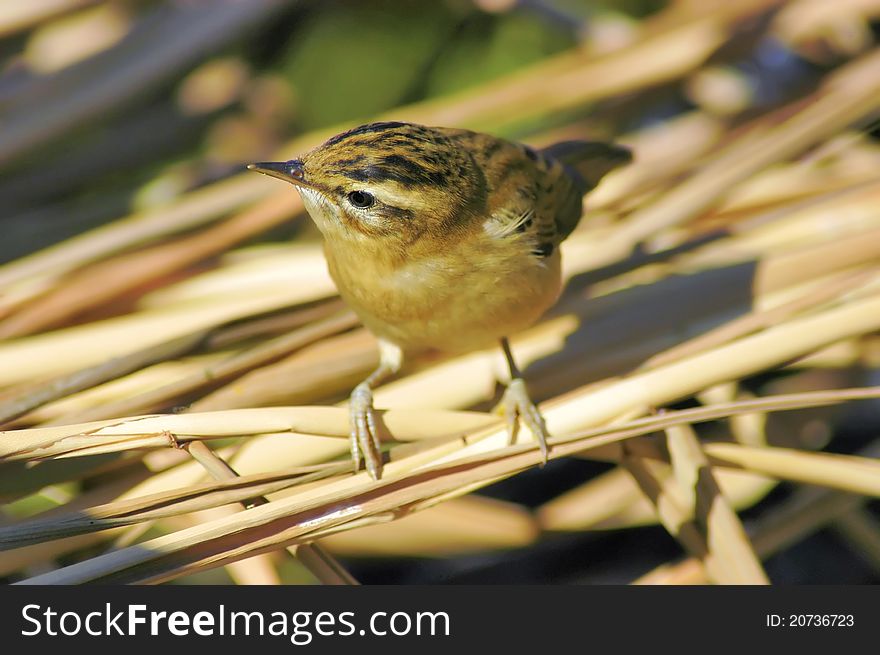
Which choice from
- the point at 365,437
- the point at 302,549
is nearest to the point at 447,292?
the point at 365,437

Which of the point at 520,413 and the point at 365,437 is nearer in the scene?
the point at 365,437

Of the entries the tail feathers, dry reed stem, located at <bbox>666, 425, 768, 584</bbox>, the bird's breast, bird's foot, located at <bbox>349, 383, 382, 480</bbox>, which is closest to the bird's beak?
the bird's breast

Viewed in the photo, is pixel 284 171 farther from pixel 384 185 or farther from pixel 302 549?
pixel 302 549

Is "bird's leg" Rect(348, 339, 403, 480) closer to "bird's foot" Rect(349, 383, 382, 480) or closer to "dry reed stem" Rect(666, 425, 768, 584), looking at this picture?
"bird's foot" Rect(349, 383, 382, 480)

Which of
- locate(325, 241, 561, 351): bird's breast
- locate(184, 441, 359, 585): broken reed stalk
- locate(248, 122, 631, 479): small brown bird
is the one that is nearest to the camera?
locate(184, 441, 359, 585): broken reed stalk

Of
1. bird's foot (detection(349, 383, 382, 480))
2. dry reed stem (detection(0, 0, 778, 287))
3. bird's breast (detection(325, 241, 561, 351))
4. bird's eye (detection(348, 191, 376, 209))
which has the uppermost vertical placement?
dry reed stem (detection(0, 0, 778, 287))

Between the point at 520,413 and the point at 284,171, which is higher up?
the point at 284,171
